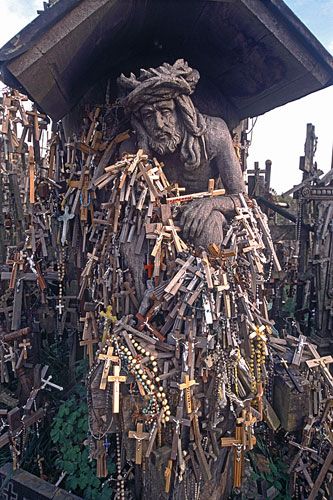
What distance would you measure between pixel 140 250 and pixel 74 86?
154 centimetres

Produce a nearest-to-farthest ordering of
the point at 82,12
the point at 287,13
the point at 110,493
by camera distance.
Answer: the point at 82,12 → the point at 287,13 → the point at 110,493

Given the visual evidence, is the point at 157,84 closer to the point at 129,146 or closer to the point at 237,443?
the point at 129,146

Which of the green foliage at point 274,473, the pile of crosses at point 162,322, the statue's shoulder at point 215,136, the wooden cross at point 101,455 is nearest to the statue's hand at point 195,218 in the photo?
the pile of crosses at point 162,322

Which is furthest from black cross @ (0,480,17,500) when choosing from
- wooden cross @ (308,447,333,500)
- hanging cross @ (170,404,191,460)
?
wooden cross @ (308,447,333,500)

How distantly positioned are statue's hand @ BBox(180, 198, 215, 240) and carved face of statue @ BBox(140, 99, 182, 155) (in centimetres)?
51

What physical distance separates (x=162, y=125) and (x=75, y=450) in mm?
3706

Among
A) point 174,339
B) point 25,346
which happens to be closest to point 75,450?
point 25,346

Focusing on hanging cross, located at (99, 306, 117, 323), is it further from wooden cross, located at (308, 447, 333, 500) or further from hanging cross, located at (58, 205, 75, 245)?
wooden cross, located at (308, 447, 333, 500)

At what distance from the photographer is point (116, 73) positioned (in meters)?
3.33

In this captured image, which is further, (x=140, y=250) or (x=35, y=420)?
(x=35, y=420)

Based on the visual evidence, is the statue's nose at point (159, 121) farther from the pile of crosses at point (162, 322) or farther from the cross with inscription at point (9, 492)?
the cross with inscription at point (9, 492)

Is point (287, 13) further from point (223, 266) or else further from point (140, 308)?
point (140, 308)

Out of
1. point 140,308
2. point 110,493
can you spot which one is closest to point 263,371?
point 140,308

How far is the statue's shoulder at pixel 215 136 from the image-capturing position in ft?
9.66
